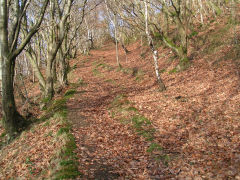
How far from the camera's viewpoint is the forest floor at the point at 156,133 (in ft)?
18.5

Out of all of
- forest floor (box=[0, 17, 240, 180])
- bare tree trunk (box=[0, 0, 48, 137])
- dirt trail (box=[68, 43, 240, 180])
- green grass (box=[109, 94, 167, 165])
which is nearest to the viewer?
dirt trail (box=[68, 43, 240, 180])

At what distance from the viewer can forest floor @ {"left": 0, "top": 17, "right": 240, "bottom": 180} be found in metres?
5.64

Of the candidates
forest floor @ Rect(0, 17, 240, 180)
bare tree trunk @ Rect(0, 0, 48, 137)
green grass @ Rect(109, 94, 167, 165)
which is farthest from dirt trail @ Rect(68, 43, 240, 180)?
bare tree trunk @ Rect(0, 0, 48, 137)

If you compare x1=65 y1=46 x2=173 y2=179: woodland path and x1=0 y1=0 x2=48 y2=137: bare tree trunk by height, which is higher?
x1=0 y1=0 x2=48 y2=137: bare tree trunk

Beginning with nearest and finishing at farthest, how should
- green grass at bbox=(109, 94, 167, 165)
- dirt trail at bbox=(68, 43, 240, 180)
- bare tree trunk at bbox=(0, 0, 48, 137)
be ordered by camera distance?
dirt trail at bbox=(68, 43, 240, 180) < green grass at bbox=(109, 94, 167, 165) < bare tree trunk at bbox=(0, 0, 48, 137)

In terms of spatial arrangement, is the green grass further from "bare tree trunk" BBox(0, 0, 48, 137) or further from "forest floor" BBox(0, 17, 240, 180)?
"bare tree trunk" BBox(0, 0, 48, 137)

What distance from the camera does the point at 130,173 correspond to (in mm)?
5578

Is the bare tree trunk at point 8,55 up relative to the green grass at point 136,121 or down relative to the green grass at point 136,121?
up

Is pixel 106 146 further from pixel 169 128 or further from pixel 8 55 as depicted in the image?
pixel 8 55

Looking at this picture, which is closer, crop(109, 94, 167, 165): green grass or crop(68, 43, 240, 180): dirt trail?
crop(68, 43, 240, 180): dirt trail

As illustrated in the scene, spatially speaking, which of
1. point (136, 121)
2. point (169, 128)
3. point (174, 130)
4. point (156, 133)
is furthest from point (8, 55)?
point (174, 130)

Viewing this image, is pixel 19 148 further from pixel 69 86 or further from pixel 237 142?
pixel 69 86

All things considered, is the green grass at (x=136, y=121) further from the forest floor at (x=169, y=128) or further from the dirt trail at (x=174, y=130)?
the dirt trail at (x=174, y=130)

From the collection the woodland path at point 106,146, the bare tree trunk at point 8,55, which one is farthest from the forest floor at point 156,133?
the bare tree trunk at point 8,55
